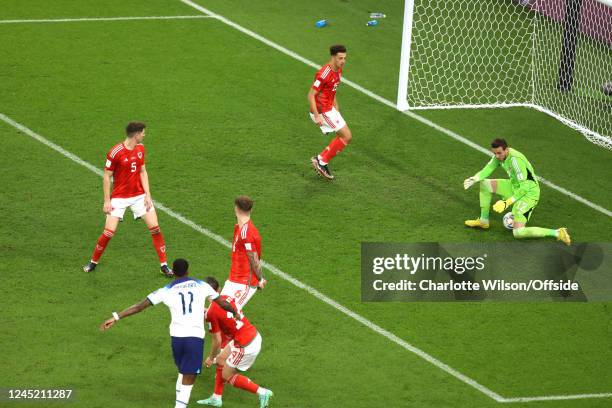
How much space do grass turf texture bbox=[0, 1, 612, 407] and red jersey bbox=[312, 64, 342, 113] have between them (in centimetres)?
119

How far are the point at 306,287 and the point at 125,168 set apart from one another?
2781mm

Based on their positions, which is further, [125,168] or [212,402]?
[125,168]

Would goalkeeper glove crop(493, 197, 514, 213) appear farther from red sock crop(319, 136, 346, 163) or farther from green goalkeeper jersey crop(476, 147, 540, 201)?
red sock crop(319, 136, 346, 163)

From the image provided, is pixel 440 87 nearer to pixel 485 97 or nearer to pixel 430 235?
pixel 485 97

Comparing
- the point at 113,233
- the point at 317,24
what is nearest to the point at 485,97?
the point at 317,24

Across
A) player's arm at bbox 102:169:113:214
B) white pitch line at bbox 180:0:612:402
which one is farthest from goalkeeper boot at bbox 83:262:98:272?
white pitch line at bbox 180:0:612:402

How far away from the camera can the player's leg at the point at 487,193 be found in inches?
643

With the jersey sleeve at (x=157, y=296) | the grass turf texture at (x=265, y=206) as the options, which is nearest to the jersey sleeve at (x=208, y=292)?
the jersey sleeve at (x=157, y=296)

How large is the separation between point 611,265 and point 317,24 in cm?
1013

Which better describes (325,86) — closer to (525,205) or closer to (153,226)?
(525,205)

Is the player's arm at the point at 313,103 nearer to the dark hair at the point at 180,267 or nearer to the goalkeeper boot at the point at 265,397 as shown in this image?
the dark hair at the point at 180,267

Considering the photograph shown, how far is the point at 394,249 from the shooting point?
15.8 meters

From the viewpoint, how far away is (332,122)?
17500 mm

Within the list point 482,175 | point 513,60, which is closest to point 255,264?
point 482,175
